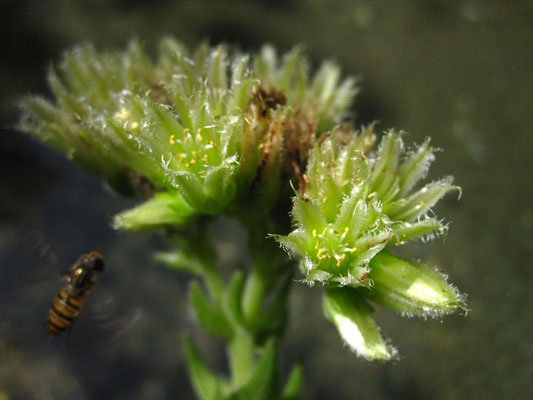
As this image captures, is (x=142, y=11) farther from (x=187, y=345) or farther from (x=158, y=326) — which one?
(x=187, y=345)

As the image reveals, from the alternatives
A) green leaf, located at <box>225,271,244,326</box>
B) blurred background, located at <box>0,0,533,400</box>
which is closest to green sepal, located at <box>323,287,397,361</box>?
green leaf, located at <box>225,271,244,326</box>

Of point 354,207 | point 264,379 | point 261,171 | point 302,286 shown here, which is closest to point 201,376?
point 264,379

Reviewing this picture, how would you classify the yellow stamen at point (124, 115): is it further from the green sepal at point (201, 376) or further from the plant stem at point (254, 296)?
the green sepal at point (201, 376)

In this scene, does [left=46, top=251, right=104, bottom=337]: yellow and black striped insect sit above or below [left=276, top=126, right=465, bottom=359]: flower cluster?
below

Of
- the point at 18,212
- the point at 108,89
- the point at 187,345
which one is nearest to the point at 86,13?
the point at 18,212

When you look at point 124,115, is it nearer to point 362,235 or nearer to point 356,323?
point 362,235

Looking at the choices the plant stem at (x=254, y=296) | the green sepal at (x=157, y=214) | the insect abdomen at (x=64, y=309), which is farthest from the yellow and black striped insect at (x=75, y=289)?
the plant stem at (x=254, y=296)

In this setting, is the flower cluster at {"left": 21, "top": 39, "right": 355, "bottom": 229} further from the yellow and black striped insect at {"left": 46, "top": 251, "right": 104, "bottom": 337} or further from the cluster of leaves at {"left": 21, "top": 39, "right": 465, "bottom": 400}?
the yellow and black striped insect at {"left": 46, "top": 251, "right": 104, "bottom": 337}
